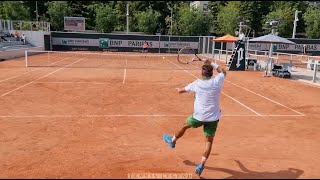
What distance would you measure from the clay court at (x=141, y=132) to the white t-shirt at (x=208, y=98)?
109 centimetres

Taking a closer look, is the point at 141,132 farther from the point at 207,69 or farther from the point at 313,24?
the point at 313,24

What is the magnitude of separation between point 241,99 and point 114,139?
24.5ft

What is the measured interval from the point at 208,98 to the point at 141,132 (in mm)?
3519

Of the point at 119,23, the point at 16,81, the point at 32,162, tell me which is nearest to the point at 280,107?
the point at 32,162

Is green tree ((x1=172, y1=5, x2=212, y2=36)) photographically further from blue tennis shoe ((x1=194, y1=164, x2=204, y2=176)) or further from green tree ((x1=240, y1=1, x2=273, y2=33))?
blue tennis shoe ((x1=194, y1=164, x2=204, y2=176))

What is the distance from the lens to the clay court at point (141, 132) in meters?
6.35

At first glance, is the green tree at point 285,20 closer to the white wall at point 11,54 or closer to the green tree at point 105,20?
the green tree at point 105,20

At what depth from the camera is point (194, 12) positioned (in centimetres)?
6606

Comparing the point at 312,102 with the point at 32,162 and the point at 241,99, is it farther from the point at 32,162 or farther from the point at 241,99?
the point at 32,162

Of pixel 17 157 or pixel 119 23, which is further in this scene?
pixel 119 23

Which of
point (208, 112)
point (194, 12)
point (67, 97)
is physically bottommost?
point (67, 97)

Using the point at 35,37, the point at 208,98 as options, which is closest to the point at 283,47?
the point at 35,37

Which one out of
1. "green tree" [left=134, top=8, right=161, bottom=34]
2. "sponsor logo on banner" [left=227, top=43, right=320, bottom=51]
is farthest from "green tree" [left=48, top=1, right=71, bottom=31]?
"sponsor logo on banner" [left=227, top=43, right=320, bottom=51]

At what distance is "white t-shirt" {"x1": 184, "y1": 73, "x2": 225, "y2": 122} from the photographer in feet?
18.9
